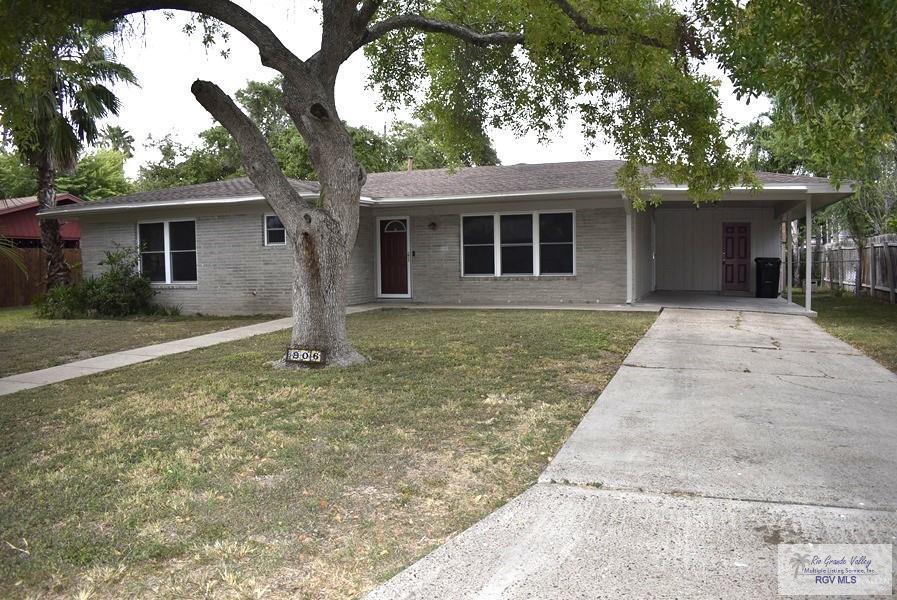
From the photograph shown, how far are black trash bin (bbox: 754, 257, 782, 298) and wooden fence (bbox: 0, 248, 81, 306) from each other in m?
19.7

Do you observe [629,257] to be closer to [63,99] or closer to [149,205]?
[149,205]

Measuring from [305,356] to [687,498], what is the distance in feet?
17.5

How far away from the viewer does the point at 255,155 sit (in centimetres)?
845

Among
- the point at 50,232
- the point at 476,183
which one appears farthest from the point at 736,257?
the point at 50,232

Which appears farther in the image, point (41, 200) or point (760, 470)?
point (41, 200)

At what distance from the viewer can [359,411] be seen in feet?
20.3

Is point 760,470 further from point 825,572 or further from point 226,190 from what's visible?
point 226,190

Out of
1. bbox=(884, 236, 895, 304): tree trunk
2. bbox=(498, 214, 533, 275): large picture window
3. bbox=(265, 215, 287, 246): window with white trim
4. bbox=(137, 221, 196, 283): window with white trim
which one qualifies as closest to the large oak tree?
bbox=(498, 214, 533, 275): large picture window

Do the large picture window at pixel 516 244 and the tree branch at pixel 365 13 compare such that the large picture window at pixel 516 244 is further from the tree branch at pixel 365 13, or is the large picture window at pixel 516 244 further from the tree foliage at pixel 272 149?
the tree foliage at pixel 272 149

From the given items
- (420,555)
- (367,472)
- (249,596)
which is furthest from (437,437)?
(249,596)

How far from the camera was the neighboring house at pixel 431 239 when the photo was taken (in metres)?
16.2

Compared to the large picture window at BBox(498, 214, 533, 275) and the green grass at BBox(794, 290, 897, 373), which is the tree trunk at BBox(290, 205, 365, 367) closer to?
the green grass at BBox(794, 290, 897, 373)

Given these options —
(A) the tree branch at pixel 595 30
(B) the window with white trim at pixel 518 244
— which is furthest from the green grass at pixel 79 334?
(A) the tree branch at pixel 595 30

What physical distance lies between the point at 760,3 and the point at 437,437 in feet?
12.8
